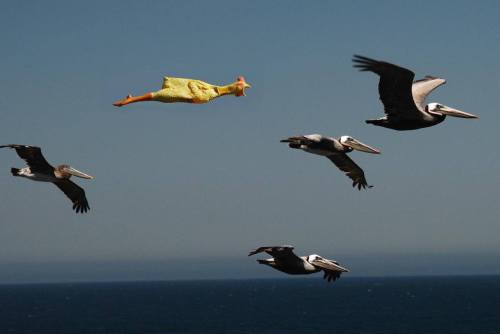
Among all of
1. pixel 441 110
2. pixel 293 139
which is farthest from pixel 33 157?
pixel 441 110

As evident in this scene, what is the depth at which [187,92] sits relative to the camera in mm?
20297

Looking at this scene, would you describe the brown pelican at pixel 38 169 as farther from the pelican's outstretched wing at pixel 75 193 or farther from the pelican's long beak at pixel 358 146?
the pelican's long beak at pixel 358 146

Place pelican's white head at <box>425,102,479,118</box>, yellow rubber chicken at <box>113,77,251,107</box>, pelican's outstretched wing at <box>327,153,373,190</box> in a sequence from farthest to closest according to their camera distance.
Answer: pelican's outstretched wing at <box>327,153,373,190</box>
pelican's white head at <box>425,102,479,118</box>
yellow rubber chicken at <box>113,77,251,107</box>

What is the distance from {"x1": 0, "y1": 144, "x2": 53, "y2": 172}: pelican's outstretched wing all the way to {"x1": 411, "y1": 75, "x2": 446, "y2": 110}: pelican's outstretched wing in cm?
1315

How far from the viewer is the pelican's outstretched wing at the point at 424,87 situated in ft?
108

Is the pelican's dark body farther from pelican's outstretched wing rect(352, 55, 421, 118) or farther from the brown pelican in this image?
the brown pelican

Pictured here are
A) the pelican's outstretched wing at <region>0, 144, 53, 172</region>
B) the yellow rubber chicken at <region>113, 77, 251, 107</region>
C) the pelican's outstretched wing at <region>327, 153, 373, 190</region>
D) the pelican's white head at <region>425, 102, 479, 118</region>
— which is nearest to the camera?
the yellow rubber chicken at <region>113, 77, 251, 107</region>

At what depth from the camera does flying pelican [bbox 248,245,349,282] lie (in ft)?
89.9

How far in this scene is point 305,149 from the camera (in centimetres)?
2794

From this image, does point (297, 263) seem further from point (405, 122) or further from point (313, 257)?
point (405, 122)

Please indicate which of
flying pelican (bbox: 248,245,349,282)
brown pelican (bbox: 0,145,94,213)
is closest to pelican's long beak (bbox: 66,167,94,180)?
brown pelican (bbox: 0,145,94,213)

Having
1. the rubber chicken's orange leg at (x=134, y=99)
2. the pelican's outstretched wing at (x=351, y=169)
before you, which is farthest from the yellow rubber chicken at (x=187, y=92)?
the pelican's outstretched wing at (x=351, y=169)

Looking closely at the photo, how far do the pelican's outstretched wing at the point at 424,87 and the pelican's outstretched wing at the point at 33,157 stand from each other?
1315 cm

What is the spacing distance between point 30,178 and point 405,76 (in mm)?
12997
